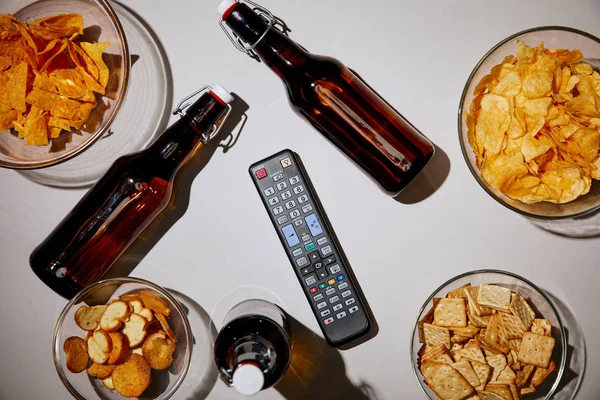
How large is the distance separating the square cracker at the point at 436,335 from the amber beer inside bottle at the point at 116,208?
1.74 feet

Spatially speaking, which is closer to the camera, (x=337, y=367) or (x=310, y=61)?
(x=310, y=61)

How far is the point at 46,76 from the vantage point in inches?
33.2

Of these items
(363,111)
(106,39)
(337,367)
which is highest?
(106,39)

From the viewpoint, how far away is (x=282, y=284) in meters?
0.94

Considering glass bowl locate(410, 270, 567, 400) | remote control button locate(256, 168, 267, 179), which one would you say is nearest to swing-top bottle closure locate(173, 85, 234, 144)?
remote control button locate(256, 168, 267, 179)

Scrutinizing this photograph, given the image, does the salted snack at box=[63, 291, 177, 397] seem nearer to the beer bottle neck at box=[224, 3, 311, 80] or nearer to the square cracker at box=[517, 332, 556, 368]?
the beer bottle neck at box=[224, 3, 311, 80]

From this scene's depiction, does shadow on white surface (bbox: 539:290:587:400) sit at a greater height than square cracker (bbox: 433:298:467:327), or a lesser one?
lesser

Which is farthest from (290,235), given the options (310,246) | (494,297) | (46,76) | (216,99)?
(46,76)

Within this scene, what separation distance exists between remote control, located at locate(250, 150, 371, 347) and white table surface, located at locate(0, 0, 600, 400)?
4 centimetres

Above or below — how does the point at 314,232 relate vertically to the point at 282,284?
above

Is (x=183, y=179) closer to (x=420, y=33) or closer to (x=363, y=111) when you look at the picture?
(x=363, y=111)

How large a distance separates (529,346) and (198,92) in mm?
741

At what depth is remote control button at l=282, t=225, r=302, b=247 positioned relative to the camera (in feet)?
2.96

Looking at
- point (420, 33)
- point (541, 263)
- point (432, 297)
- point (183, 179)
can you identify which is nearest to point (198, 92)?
point (183, 179)
